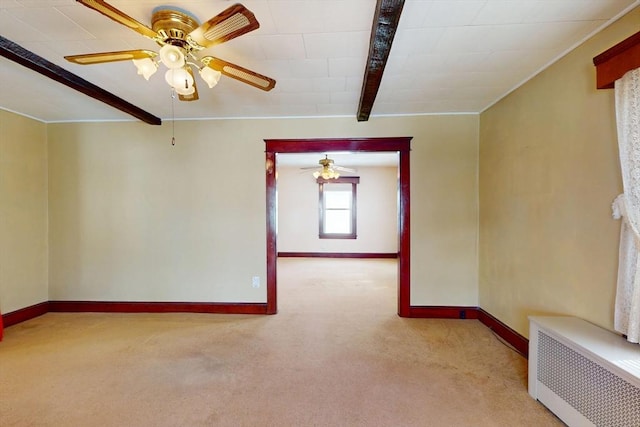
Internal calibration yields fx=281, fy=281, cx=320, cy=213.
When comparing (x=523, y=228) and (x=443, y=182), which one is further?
(x=443, y=182)

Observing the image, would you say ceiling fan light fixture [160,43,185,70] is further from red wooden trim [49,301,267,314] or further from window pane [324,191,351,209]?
window pane [324,191,351,209]

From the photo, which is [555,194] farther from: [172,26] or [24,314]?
[24,314]

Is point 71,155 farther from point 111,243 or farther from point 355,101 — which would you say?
point 355,101

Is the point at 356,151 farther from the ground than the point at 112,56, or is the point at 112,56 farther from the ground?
the point at 112,56

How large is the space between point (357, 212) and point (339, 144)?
433 cm

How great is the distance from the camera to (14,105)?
300 centimetres

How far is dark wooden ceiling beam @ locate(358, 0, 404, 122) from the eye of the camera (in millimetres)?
1431

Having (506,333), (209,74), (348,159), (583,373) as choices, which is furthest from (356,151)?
(348,159)

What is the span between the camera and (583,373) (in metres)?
1.54

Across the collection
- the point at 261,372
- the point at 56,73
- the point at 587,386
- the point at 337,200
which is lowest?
the point at 261,372

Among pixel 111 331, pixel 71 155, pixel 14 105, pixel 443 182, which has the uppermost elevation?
pixel 14 105

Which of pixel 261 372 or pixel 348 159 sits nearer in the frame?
pixel 261 372

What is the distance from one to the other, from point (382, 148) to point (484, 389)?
249 centimetres

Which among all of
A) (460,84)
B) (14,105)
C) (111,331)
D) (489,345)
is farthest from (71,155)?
(489,345)
